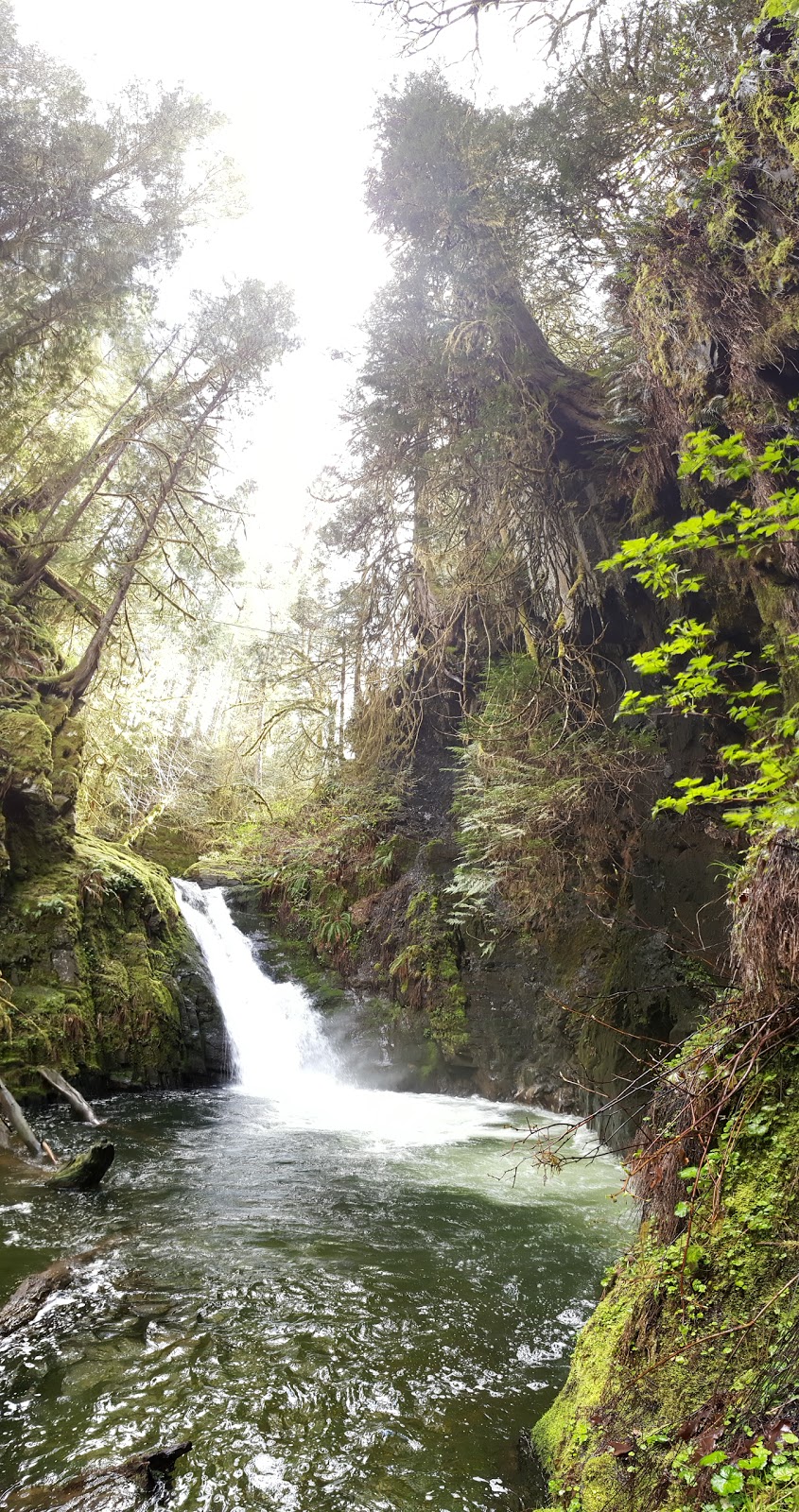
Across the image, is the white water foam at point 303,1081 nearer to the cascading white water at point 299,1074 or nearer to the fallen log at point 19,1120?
the cascading white water at point 299,1074

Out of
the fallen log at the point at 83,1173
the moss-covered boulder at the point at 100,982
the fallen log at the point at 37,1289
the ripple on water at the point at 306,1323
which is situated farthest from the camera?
the moss-covered boulder at the point at 100,982

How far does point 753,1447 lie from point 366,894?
10978 millimetres

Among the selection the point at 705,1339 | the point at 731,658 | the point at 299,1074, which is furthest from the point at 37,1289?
the point at 299,1074

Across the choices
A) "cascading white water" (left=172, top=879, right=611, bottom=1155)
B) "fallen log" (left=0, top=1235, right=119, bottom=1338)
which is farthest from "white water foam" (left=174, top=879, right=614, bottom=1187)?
"fallen log" (left=0, top=1235, right=119, bottom=1338)

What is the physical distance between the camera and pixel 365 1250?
4535 millimetres

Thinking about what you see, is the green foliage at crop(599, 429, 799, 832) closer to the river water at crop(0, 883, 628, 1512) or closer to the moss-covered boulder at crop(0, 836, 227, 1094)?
the river water at crop(0, 883, 628, 1512)

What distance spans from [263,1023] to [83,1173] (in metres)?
6.13

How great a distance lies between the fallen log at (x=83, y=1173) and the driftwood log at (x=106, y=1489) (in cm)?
300

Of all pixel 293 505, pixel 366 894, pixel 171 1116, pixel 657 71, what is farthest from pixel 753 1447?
pixel 293 505

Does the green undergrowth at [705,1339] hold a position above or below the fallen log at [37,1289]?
above

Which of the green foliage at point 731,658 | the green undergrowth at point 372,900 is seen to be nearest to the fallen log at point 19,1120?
the green undergrowth at point 372,900

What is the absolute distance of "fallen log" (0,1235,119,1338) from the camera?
3.43 meters

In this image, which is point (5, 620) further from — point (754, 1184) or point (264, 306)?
point (754, 1184)

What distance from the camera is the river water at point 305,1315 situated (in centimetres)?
265
